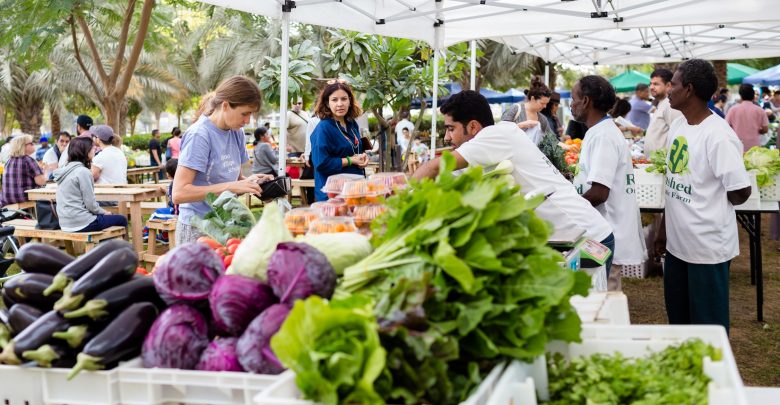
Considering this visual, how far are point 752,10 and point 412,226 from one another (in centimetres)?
726

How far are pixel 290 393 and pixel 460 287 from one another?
1.52ft

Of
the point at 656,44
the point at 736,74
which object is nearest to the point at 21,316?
the point at 656,44

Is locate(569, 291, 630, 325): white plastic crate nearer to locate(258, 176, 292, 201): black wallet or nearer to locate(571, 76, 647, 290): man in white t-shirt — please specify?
locate(571, 76, 647, 290): man in white t-shirt

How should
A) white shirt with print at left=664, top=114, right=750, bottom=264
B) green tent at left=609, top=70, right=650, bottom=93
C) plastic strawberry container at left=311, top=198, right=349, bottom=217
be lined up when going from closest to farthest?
plastic strawberry container at left=311, top=198, right=349, bottom=217 → white shirt with print at left=664, top=114, right=750, bottom=264 → green tent at left=609, top=70, right=650, bottom=93

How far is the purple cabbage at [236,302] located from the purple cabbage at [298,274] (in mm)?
50

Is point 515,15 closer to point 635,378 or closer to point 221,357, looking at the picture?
point 635,378

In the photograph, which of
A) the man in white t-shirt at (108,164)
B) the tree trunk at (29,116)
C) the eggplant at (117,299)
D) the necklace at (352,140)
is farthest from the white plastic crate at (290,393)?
the tree trunk at (29,116)

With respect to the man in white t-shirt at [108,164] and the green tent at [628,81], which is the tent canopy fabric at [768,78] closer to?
the green tent at [628,81]

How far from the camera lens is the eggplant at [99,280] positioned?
6.02ft

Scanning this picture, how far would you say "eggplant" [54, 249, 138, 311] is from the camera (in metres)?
1.83

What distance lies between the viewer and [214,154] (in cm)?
385

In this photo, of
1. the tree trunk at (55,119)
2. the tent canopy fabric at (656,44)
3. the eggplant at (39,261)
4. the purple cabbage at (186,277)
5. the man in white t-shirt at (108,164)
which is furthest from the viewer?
the tree trunk at (55,119)

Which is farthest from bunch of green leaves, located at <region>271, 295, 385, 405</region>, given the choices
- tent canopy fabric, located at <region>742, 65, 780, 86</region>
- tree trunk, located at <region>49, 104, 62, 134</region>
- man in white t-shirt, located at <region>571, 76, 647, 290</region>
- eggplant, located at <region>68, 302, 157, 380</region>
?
tree trunk, located at <region>49, 104, 62, 134</region>

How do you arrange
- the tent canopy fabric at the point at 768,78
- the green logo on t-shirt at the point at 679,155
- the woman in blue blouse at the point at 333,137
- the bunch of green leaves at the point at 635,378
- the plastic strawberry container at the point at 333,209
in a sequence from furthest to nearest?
1. the tent canopy fabric at the point at 768,78
2. the woman in blue blouse at the point at 333,137
3. the green logo on t-shirt at the point at 679,155
4. the plastic strawberry container at the point at 333,209
5. the bunch of green leaves at the point at 635,378
